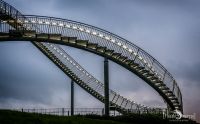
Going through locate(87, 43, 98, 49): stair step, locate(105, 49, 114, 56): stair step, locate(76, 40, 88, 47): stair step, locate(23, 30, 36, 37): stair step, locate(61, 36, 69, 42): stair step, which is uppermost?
locate(23, 30, 36, 37): stair step

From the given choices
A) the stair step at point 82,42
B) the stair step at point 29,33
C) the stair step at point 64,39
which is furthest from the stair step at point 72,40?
the stair step at point 29,33

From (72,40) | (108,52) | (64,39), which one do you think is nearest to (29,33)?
(64,39)

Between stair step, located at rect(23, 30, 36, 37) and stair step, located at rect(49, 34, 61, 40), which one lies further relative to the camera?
stair step, located at rect(49, 34, 61, 40)

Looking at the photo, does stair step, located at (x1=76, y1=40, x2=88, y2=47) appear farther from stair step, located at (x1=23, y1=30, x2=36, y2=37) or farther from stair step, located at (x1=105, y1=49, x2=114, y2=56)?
stair step, located at (x1=23, y1=30, x2=36, y2=37)

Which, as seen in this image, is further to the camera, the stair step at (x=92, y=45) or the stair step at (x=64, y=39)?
the stair step at (x=92, y=45)

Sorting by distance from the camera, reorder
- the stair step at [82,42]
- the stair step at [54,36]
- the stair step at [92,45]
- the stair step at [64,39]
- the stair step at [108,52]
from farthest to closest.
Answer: the stair step at [108,52], the stair step at [92,45], the stair step at [82,42], the stair step at [64,39], the stair step at [54,36]

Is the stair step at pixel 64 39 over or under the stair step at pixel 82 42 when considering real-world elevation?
over

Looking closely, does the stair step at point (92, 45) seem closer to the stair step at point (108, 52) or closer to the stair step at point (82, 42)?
the stair step at point (82, 42)

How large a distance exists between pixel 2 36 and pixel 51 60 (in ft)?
69.5

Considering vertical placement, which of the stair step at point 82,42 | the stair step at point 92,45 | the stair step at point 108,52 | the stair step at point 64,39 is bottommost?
the stair step at point 108,52

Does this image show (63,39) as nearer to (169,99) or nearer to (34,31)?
(34,31)

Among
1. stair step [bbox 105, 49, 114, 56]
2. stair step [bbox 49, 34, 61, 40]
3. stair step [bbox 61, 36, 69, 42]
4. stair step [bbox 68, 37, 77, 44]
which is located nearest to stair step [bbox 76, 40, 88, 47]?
stair step [bbox 68, 37, 77, 44]

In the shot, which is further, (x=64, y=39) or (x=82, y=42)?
(x=82, y=42)

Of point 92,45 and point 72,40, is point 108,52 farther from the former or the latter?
point 72,40
